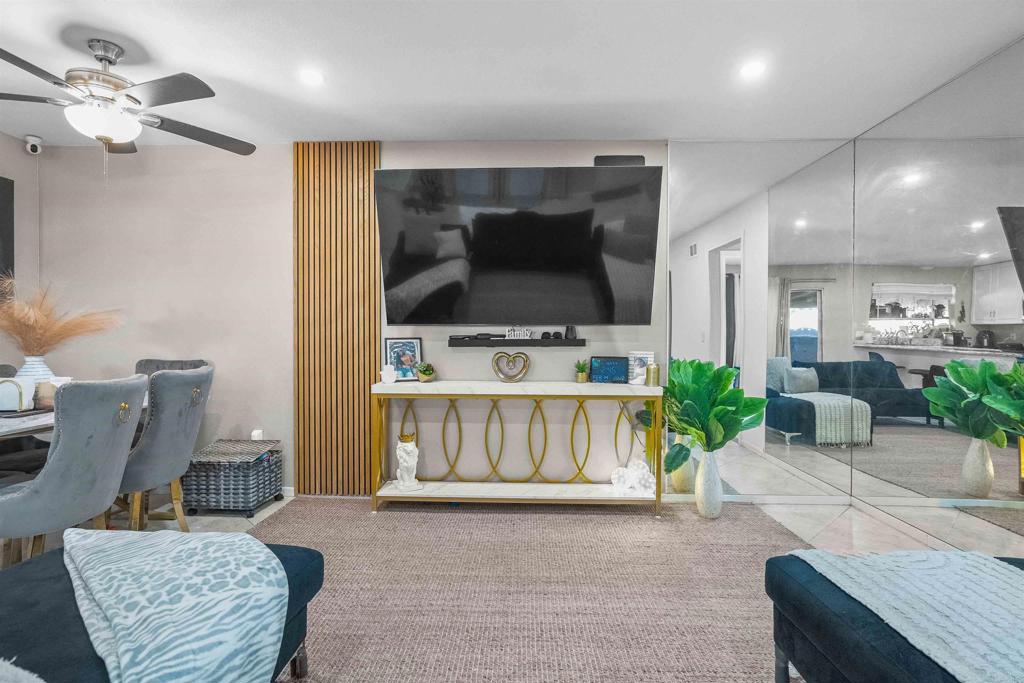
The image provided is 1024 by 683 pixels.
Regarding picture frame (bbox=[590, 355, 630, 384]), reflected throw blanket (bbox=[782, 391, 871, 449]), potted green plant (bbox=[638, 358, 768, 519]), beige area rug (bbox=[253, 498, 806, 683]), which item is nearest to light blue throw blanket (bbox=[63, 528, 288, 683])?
beige area rug (bbox=[253, 498, 806, 683])

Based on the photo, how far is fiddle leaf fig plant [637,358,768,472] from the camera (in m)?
A: 3.30

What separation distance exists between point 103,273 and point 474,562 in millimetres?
3520

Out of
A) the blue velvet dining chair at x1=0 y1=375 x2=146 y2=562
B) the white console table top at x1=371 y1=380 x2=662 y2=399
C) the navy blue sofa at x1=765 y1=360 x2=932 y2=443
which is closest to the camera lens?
the blue velvet dining chair at x1=0 y1=375 x2=146 y2=562

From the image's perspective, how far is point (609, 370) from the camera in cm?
360

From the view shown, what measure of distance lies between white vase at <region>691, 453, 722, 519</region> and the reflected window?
1.03 meters

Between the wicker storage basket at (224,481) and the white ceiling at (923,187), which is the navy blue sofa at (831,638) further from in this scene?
the wicker storage basket at (224,481)

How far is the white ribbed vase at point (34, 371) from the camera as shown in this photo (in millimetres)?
2576

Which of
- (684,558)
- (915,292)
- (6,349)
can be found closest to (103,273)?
(6,349)

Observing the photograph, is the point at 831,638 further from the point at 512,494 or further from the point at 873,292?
the point at 873,292

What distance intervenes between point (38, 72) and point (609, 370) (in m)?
3.26

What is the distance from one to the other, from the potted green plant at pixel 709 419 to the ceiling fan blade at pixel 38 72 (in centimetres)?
346

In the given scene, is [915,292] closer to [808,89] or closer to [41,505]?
[808,89]

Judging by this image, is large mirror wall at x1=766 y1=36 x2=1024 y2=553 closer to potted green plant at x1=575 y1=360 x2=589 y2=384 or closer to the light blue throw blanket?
potted green plant at x1=575 y1=360 x2=589 y2=384

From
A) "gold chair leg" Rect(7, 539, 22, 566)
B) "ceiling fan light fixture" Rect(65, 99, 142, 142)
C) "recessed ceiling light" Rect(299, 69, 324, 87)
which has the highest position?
"recessed ceiling light" Rect(299, 69, 324, 87)
